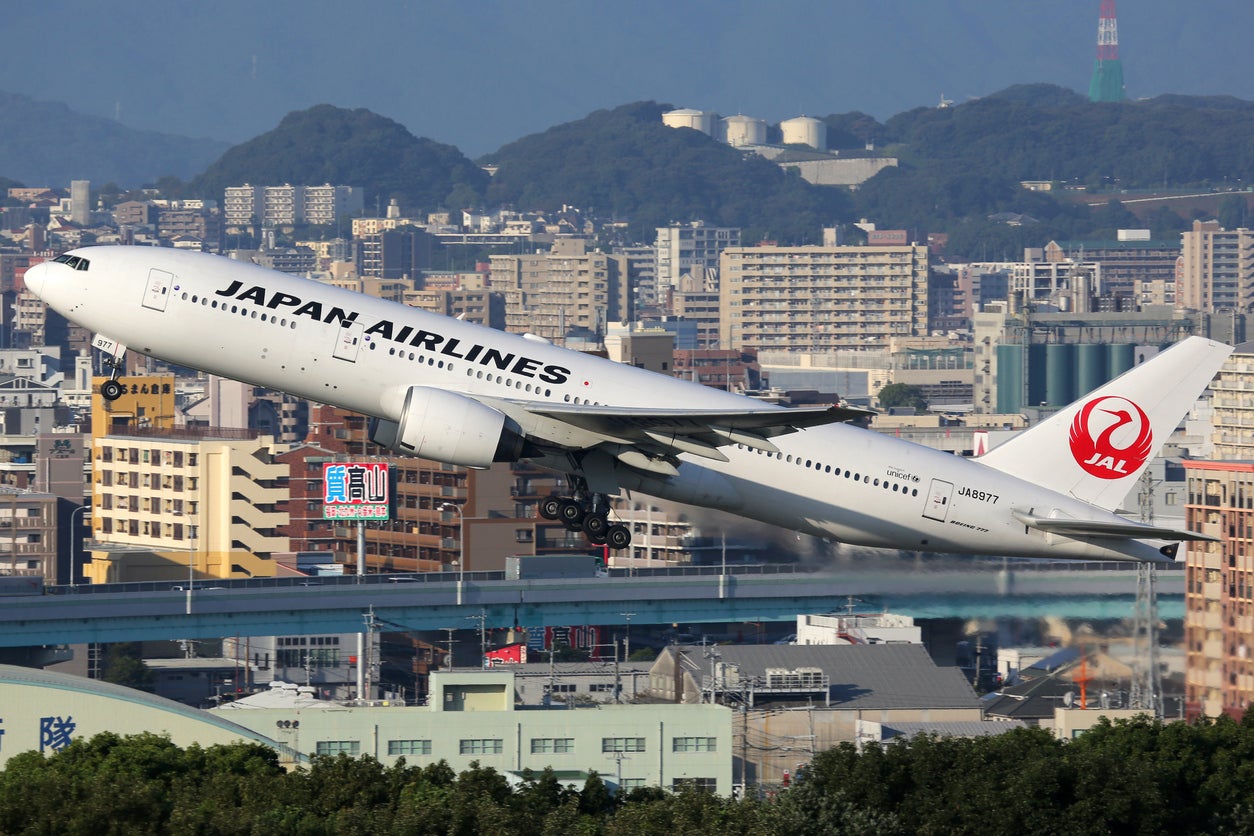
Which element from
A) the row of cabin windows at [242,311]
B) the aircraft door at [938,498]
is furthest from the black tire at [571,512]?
the aircraft door at [938,498]

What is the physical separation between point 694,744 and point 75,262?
27259 millimetres

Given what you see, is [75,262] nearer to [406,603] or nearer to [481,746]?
[481,746]

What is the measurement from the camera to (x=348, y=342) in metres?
54.7

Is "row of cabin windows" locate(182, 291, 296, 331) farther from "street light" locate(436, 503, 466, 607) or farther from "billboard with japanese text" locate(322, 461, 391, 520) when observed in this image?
"street light" locate(436, 503, 466, 607)

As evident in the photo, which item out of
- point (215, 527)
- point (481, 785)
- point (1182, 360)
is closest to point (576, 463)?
point (481, 785)

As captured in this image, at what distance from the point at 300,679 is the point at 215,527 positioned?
34.2 m

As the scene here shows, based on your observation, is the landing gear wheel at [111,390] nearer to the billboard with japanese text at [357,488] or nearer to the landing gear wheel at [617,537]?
the landing gear wheel at [617,537]

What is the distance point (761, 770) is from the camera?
259 feet

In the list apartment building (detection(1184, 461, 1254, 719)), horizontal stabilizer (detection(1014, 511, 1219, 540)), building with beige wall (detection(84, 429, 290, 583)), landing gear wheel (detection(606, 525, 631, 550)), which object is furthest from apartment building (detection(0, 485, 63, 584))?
horizontal stabilizer (detection(1014, 511, 1219, 540))

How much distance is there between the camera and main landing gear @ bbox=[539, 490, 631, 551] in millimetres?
56688

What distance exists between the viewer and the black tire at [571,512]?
5672cm

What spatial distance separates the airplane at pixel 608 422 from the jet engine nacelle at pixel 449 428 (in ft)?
0.16

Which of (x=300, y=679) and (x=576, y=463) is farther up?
(x=576, y=463)

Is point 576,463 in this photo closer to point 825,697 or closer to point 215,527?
point 825,697
